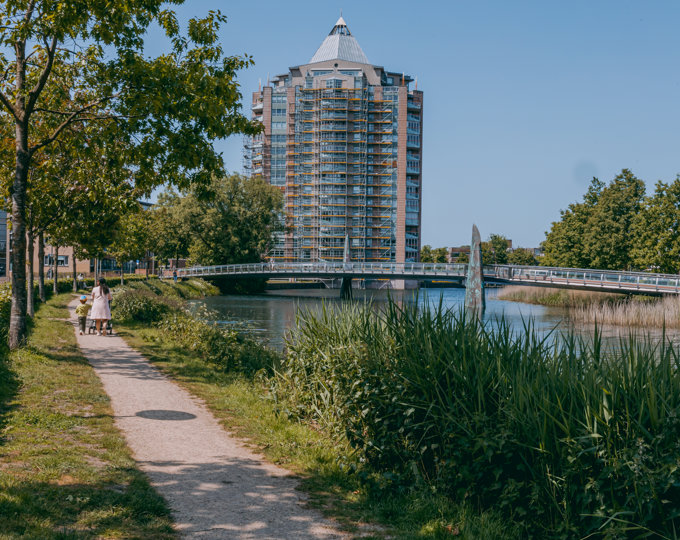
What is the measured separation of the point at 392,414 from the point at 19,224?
9.42 m

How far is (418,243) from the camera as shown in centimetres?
11894

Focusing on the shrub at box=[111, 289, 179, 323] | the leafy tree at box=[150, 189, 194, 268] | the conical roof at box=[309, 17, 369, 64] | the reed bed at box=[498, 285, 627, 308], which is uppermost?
the conical roof at box=[309, 17, 369, 64]

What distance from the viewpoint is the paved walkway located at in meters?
4.95

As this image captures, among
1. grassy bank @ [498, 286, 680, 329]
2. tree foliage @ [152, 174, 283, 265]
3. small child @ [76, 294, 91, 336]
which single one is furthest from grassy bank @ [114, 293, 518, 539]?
tree foliage @ [152, 174, 283, 265]

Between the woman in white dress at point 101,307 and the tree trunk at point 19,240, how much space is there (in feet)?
13.8

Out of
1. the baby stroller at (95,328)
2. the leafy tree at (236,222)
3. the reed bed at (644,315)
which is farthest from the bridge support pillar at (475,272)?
the leafy tree at (236,222)

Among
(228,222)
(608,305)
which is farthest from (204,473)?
(228,222)

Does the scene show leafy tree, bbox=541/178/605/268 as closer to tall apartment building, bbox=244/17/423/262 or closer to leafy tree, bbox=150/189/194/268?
leafy tree, bbox=150/189/194/268

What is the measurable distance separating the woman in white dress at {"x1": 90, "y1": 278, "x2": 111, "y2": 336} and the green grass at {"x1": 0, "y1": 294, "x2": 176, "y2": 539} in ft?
21.3

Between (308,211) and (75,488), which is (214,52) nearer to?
(75,488)

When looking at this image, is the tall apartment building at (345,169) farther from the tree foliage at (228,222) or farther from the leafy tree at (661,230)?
the leafy tree at (661,230)

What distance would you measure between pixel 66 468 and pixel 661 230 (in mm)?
46334

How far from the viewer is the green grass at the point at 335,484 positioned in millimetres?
5102

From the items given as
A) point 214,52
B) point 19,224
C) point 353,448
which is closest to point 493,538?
point 353,448
